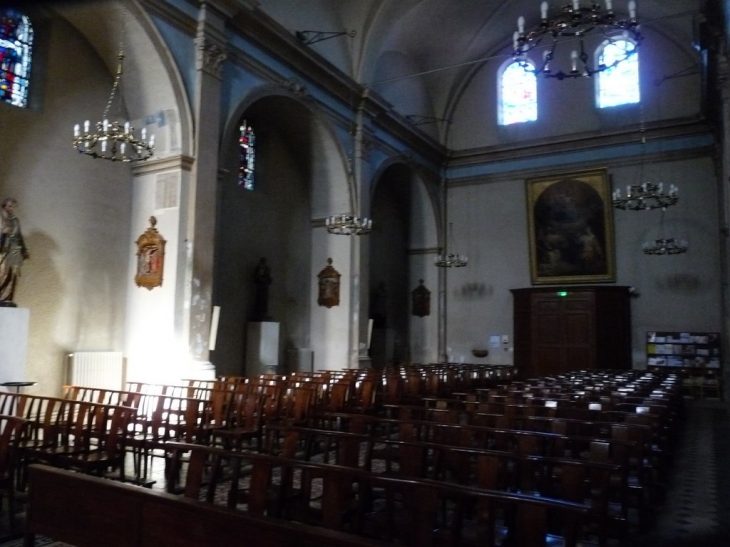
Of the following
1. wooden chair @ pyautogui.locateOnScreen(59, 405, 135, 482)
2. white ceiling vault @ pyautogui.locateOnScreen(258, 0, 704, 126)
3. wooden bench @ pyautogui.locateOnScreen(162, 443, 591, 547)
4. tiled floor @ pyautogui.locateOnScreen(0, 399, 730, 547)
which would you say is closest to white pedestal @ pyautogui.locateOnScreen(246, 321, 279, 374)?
white ceiling vault @ pyautogui.locateOnScreen(258, 0, 704, 126)

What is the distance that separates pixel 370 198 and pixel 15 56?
28.5 ft

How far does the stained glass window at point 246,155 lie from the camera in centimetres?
1422

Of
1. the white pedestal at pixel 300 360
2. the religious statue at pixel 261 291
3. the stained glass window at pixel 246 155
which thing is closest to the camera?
the religious statue at pixel 261 291

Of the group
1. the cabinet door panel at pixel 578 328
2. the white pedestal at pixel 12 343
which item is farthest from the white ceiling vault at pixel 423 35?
the cabinet door panel at pixel 578 328

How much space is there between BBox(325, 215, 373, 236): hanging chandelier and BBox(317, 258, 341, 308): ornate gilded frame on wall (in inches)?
60.7

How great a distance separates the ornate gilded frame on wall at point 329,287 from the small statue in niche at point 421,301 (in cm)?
559

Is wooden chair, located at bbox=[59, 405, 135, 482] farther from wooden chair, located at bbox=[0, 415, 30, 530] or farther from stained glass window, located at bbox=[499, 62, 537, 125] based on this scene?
stained glass window, located at bbox=[499, 62, 537, 125]

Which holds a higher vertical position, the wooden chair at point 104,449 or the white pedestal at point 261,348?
the white pedestal at point 261,348

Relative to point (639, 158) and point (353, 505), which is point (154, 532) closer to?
point (353, 505)

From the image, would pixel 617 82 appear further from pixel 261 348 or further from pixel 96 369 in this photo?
pixel 96 369

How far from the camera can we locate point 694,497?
5578mm

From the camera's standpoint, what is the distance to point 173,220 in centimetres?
987

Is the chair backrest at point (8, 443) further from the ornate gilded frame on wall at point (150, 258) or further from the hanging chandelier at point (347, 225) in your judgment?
the hanging chandelier at point (347, 225)

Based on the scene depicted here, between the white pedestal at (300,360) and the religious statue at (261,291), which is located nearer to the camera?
the religious statue at (261,291)
